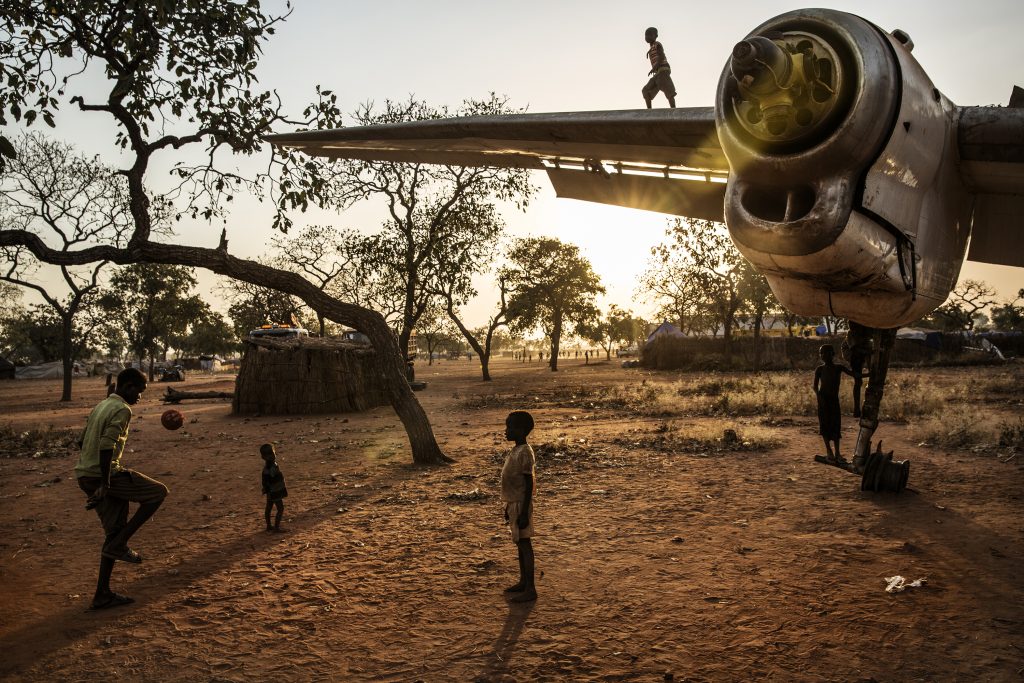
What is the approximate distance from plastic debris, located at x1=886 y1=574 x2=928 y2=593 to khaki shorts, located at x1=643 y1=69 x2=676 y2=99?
5752 mm

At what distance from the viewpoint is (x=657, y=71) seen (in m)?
7.06

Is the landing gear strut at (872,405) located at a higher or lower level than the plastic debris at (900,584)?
higher

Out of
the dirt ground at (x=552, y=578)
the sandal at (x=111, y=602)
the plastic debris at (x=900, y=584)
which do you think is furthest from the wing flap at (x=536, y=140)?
the sandal at (x=111, y=602)

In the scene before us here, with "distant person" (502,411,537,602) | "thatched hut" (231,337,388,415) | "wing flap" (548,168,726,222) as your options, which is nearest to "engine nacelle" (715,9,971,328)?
"distant person" (502,411,537,602)

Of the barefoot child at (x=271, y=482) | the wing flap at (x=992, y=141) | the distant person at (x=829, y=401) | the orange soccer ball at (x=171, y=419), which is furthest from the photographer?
the orange soccer ball at (x=171, y=419)

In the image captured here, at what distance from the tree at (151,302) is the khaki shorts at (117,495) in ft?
78.5

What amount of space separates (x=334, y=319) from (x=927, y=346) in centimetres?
4056

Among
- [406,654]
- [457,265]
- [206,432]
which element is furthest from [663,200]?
[457,265]

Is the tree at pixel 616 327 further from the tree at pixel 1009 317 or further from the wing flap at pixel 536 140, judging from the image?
the wing flap at pixel 536 140

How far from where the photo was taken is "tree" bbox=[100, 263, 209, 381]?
119ft

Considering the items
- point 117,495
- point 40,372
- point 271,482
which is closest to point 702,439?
point 271,482

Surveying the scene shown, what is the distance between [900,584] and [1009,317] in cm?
A: 11622

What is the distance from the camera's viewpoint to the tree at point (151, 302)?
36344mm

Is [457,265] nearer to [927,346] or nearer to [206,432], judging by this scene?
[206,432]
